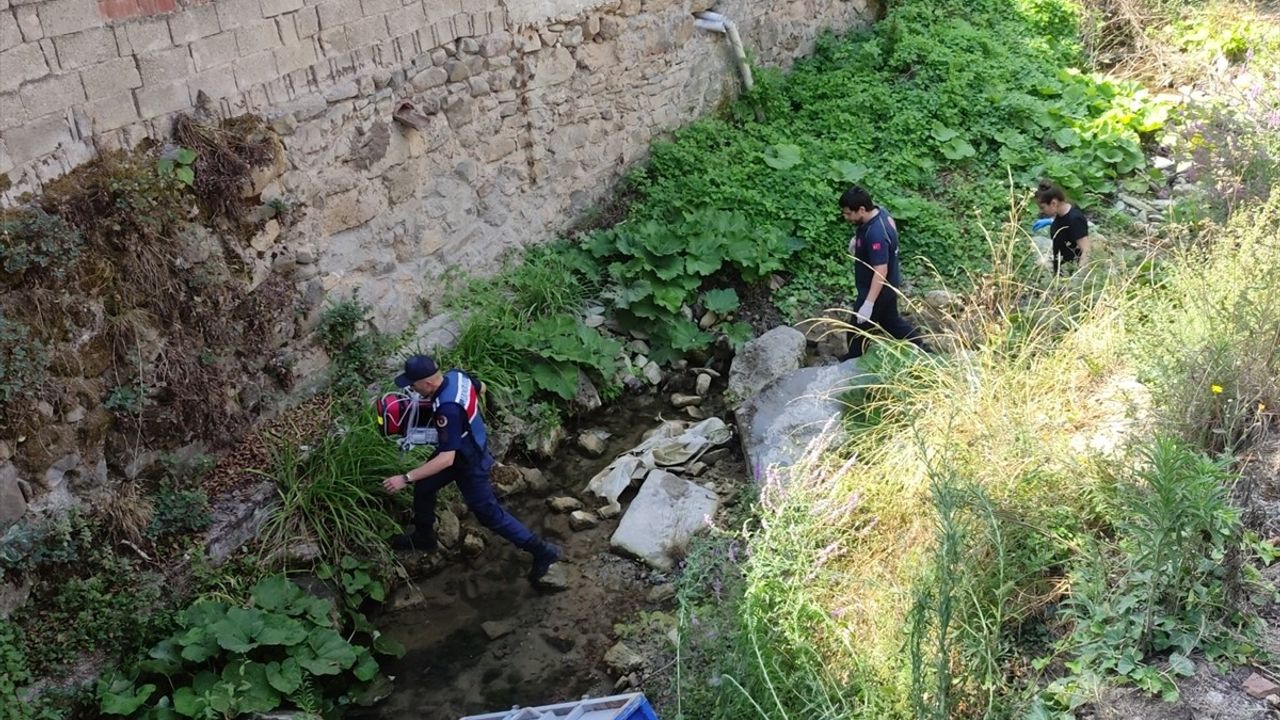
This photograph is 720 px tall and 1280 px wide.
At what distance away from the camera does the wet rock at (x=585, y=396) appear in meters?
7.18

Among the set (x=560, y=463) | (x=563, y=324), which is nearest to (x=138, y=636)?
(x=560, y=463)

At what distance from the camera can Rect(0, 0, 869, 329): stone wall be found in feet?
17.2

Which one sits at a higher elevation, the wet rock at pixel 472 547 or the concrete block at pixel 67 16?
the concrete block at pixel 67 16

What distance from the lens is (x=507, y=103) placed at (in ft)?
25.2

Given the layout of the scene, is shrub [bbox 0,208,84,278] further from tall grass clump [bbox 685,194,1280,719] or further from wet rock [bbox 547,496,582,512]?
tall grass clump [bbox 685,194,1280,719]

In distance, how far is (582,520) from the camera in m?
6.43

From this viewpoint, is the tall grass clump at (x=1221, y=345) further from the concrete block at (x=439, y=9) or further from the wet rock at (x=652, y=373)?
the concrete block at (x=439, y=9)

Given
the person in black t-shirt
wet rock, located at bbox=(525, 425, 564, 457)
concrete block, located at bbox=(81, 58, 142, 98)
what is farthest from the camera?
wet rock, located at bbox=(525, 425, 564, 457)

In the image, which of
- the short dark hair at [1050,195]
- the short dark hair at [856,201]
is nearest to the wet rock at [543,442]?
the short dark hair at [856,201]

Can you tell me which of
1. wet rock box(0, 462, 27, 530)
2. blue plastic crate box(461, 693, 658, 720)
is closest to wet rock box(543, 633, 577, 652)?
blue plastic crate box(461, 693, 658, 720)

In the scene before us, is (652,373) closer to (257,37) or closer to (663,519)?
(663,519)

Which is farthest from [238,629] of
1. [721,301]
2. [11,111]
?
[721,301]

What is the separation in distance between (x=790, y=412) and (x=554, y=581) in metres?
1.78

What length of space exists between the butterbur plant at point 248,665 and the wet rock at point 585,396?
2.32 m
